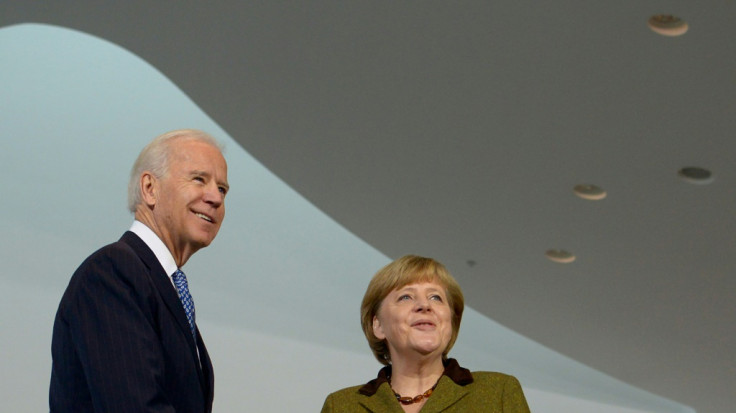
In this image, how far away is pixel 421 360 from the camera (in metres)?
2.91

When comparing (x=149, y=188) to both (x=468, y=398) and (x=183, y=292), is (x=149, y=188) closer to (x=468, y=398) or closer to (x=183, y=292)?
(x=183, y=292)

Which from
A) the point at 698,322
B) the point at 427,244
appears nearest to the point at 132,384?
the point at 427,244

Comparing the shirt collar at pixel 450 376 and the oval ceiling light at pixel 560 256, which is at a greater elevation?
the oval ceiling light at pixel 560 256

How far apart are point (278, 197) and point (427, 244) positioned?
231 centimetres

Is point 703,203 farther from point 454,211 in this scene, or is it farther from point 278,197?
point 278,197

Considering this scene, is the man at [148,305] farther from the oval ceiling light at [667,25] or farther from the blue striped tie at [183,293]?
the oval ceiling light at [667,25]

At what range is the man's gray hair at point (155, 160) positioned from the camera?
2.47 meters

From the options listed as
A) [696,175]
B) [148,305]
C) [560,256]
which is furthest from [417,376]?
[560,256]

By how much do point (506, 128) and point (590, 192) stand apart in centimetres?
83

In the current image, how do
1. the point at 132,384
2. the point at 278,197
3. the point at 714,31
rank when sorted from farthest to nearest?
the point at 278,197, the point at 714,31, the point at 132,384

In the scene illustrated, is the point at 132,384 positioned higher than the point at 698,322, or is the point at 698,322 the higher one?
the point at 698,322

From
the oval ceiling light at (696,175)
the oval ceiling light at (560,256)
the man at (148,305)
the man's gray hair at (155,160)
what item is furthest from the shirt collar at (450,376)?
the oval ceiling light at (560,256)

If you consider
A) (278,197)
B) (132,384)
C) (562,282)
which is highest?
(278,197)

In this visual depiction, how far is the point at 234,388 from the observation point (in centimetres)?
858
